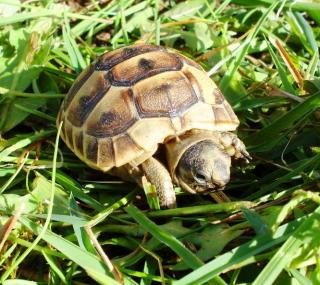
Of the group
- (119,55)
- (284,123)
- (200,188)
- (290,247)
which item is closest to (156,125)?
(200,188)

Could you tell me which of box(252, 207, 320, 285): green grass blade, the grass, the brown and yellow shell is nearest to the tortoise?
the brown and yellow shell

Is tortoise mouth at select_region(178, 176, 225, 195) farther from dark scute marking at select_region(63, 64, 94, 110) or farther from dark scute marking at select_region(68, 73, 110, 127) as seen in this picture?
dark scute marking at select_region(63, 64, 94, 110)

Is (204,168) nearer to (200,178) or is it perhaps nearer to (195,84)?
(200,178)

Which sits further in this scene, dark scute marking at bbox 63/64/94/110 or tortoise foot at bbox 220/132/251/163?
dark scute marking at bbox 63/64/94/110

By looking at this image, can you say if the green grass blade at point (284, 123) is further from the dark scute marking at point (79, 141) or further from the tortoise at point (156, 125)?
the dark scute marking at point (79, 141)

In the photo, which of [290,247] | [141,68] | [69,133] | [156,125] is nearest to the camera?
[290,247]

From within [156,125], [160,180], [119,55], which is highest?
[119,55]
